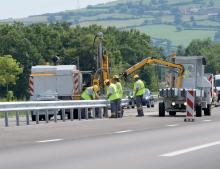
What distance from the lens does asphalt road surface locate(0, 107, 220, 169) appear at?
14.1m

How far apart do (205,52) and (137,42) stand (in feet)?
148

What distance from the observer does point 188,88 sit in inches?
1495

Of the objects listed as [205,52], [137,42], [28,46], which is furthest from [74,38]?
[205,52]

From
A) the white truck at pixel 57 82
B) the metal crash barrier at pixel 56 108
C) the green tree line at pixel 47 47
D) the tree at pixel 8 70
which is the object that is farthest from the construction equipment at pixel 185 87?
the green tree line at pixel 47 47

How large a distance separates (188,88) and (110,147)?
20.6 meters

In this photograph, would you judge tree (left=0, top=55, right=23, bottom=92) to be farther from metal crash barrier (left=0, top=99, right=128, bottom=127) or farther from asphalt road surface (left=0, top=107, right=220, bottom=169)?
asphalt road surface (left=0, top=107, right=220, bottom=169)

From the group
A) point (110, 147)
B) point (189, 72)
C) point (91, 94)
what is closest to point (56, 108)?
point (91, 94)

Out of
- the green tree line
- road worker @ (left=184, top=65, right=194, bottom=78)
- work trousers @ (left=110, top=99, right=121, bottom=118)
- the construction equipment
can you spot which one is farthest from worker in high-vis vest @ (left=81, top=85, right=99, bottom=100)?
the green tree line

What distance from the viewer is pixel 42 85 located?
4012cm

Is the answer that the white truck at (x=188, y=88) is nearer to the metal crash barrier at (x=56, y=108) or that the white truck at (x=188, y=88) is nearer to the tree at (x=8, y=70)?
the metal crash barrier at (x=56, y=108)

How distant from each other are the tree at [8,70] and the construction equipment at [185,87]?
187 ft

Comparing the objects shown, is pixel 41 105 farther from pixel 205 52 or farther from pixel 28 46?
pixel 205 52

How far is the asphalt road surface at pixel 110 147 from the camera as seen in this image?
14.1 meters

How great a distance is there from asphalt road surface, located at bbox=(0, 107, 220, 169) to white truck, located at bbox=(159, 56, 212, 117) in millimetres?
8187
